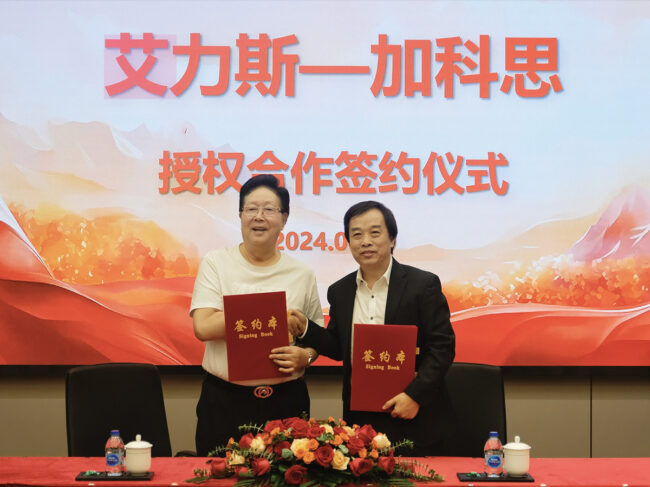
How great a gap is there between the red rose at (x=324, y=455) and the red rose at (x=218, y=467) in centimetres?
30

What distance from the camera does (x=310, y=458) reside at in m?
1.95

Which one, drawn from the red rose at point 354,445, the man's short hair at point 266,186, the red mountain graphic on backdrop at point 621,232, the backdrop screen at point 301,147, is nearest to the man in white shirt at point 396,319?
the man's short hair at point 266,186

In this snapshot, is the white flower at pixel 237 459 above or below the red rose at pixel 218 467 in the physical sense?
above

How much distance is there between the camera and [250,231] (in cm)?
265

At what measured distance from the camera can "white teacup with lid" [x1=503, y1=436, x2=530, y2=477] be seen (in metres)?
2.20

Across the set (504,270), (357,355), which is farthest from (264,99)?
(357,355)

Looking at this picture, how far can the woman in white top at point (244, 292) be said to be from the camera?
8.57 ft

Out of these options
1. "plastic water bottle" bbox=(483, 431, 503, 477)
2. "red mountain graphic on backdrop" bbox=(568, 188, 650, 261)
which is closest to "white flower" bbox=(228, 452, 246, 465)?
"plastic water bottle" bbox=(483, 431, 503, 477)

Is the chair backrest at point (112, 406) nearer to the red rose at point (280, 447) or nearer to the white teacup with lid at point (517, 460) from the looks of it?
the red rose at point (280, 447)

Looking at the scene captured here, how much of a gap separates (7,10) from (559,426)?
11.0ft

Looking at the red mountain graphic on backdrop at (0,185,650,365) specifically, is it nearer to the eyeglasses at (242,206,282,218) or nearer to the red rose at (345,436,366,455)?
the eyeglasses at (242,206,282,218)

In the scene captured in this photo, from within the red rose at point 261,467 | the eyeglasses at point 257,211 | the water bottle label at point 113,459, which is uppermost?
the eyeglasses at point 257,211

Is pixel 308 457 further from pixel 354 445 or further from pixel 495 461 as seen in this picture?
pixel 495 461

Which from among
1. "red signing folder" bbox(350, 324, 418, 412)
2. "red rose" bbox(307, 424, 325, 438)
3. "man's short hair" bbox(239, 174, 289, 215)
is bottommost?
"red rose" bbox(307, 424, 325, 438)
